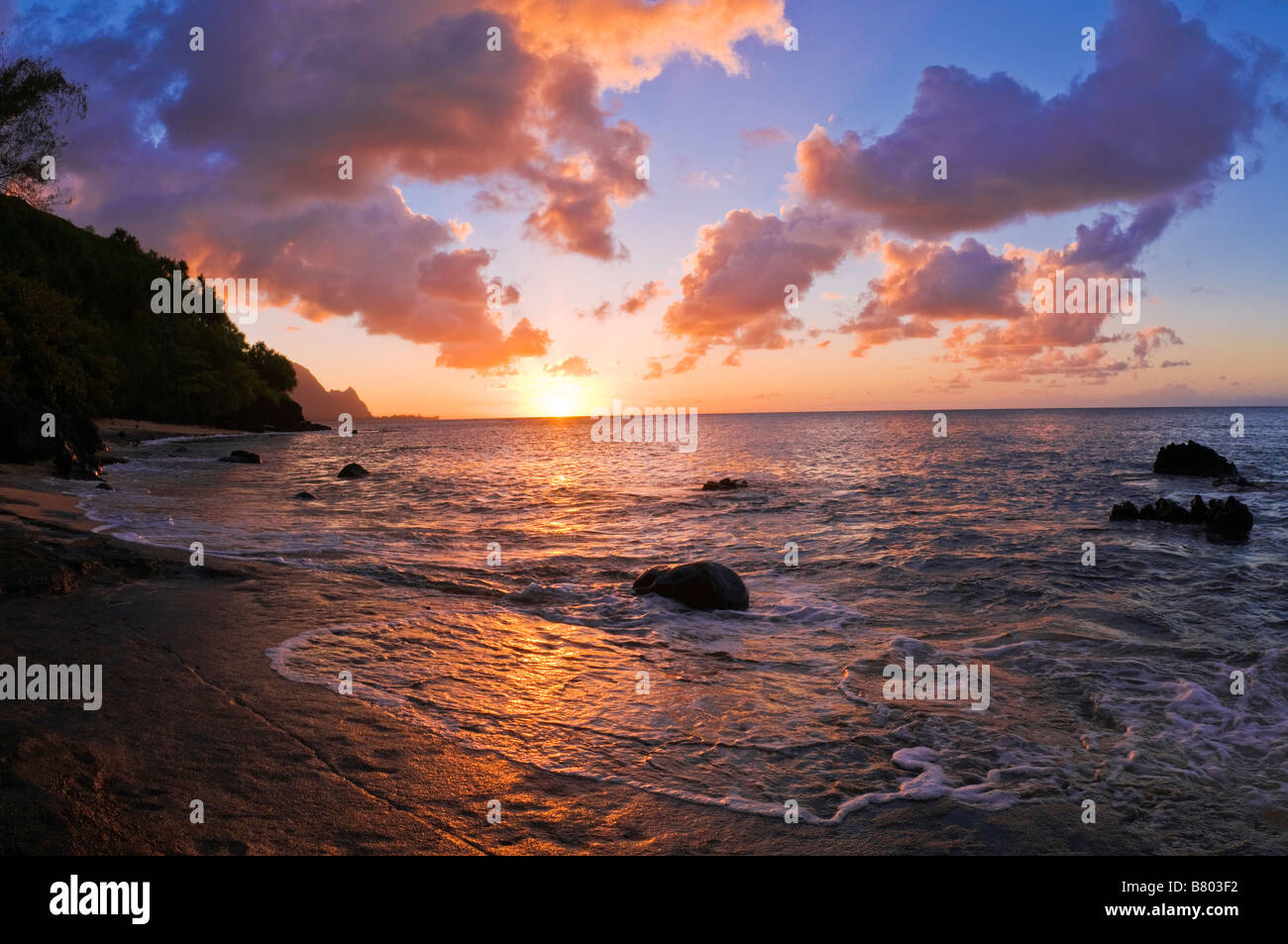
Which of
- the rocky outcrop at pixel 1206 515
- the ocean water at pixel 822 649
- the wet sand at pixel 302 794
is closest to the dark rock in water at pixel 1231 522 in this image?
the rocky outcrop at pixel 1206 515

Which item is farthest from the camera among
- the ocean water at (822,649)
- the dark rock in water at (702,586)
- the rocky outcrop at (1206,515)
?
the rocky outcrop at (1206,515)

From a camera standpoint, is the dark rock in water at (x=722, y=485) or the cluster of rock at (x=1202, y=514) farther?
the dark rock in water at (x=722, y=485)

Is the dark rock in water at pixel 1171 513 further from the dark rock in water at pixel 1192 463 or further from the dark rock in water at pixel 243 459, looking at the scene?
the dark rock in water at pixel 243 459

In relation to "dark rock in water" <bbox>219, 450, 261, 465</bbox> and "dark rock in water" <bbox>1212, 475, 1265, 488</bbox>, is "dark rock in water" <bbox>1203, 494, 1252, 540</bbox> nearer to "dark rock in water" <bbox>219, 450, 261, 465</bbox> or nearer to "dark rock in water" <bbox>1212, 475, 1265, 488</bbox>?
"dark rock in water" <bbox>1212, 475, 1265, 488</bbox>

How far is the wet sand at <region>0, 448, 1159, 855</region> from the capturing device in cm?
413

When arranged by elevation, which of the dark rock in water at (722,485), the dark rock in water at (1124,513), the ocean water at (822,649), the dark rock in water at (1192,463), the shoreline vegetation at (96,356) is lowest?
the ocean water at (822,649)

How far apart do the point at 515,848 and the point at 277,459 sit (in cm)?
5594

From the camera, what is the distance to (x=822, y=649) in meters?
9.61

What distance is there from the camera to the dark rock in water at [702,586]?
38.4 ft

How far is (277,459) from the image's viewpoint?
52562mm

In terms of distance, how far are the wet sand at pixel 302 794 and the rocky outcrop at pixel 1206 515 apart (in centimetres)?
1993

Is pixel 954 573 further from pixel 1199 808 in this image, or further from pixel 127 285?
pixel 127 285
